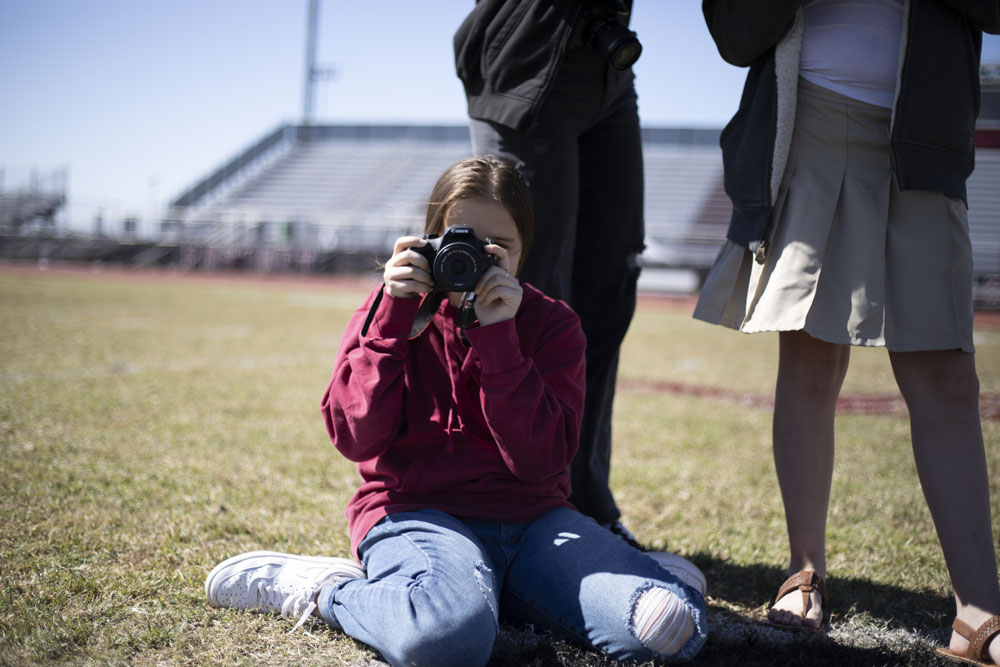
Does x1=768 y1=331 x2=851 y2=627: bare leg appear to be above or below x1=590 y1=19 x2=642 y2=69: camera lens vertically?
below

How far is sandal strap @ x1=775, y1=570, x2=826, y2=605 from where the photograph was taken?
5.82 ft

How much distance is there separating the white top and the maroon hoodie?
718mm

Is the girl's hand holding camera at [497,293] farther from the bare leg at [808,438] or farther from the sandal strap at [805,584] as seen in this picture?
the sandal strap at [805,584]

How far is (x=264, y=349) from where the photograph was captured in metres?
6.48

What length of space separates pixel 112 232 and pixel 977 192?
25.7m

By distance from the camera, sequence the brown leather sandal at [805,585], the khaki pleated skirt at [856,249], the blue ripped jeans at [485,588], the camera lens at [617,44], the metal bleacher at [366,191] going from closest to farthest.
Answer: the blue ripped jeans at [485,588], the khaki pleated skirt at [856,249], the brown leather sandal at [805,585], the camera lens at [617,44], the metal bleacher at [366,191]

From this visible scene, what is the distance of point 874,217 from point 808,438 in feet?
1.63

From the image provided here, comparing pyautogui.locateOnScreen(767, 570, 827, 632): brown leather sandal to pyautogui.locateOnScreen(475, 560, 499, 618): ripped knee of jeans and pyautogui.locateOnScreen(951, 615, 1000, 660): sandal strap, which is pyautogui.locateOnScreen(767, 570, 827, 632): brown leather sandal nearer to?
pyautogui.locateOnScreen(951, 615, 1000, 660): sandal strap

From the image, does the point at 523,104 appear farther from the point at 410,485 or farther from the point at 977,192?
Answer: the point at 977,192

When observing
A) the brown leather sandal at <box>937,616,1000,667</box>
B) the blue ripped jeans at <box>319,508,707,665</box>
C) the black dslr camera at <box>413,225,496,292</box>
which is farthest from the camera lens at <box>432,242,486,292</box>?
the brown leather sandal at <box>937,616,1000,667</box>

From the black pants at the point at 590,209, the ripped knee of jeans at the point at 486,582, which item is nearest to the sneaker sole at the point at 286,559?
the ripped knee of jeans at the point at 486,582

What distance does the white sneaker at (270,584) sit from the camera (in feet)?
5.39

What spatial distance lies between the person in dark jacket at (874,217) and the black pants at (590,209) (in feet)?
1.26

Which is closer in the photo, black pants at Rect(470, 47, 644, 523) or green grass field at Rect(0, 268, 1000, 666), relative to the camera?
green grass field at Rect(0, 268, 1000, 666)
